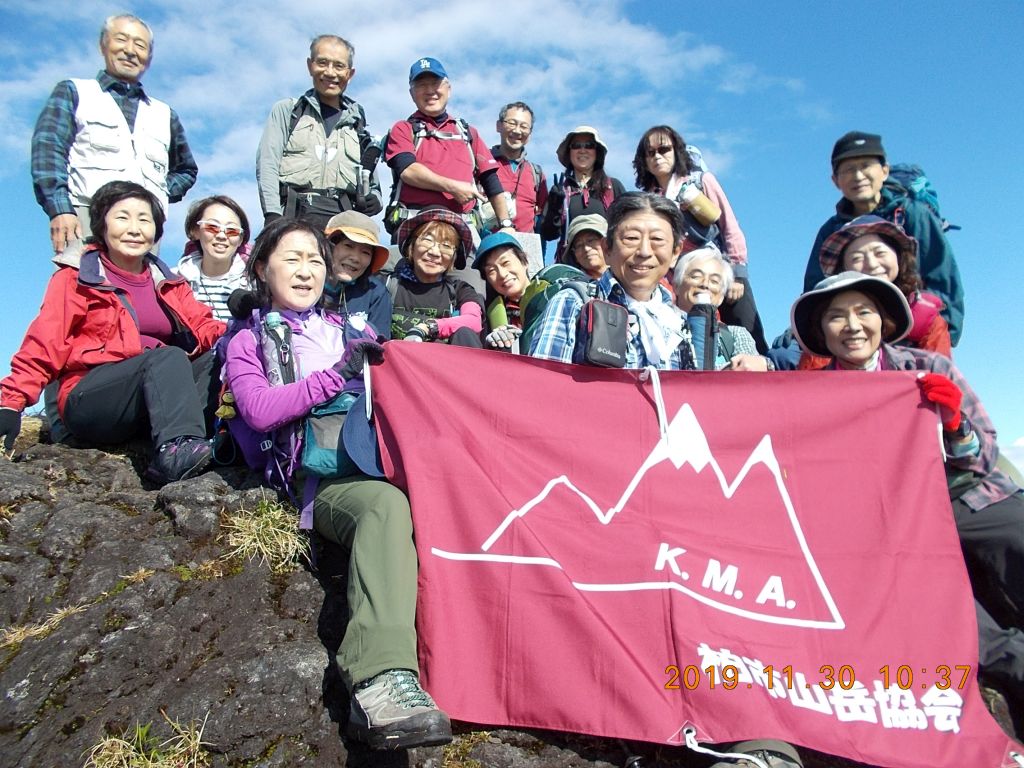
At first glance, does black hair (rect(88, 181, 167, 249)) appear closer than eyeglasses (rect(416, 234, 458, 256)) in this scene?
Yes

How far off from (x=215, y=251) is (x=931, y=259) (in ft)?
19.8

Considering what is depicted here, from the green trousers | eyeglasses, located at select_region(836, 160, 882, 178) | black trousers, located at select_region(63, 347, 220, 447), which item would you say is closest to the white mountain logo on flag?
the green trousers

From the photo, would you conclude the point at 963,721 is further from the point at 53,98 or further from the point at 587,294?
the point at 53,98

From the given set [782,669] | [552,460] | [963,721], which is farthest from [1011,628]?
[552,460]

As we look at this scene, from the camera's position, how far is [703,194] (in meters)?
7.50

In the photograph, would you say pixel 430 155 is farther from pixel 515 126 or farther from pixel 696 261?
pixel 696 261

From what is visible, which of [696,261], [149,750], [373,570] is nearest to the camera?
[149,750]

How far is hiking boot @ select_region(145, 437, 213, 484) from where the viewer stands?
4867 mm

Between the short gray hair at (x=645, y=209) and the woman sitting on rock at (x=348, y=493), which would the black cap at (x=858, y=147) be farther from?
the woman sitting on rock at (x=348, y=493)

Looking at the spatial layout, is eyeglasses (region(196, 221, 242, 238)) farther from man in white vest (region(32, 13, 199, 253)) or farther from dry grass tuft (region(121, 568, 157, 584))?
dry grass tuft (region(121, 568, 157, 584))

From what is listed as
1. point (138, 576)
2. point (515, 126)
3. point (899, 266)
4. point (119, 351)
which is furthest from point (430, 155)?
point (138, 576)

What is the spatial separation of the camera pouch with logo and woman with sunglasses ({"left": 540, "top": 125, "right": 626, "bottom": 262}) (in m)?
3.71

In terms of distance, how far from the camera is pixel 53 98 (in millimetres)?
6352

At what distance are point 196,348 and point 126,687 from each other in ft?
10.0
